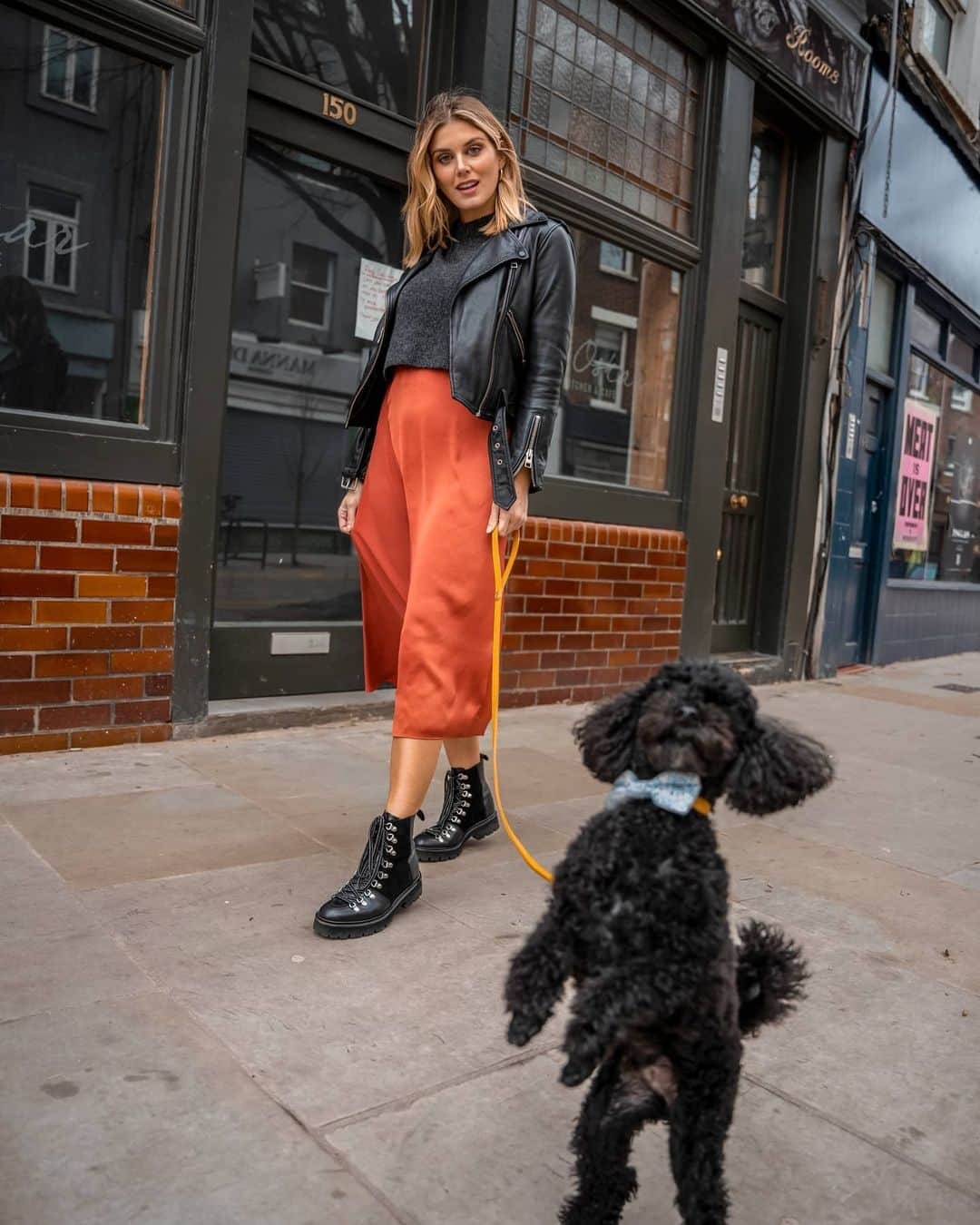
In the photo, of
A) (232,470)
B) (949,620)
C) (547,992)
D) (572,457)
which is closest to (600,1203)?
(547,992)

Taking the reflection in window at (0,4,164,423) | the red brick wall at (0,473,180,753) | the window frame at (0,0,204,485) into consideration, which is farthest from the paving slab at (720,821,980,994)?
the reflection in window at (0,4,164,423)

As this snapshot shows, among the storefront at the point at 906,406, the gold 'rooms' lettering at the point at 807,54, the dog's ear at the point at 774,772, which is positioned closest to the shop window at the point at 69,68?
the dog's ear at the point at 774,772

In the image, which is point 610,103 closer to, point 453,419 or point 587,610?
point 587,610

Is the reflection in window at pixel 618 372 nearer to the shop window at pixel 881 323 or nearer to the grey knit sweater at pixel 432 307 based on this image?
the shop window at pixel 881 323

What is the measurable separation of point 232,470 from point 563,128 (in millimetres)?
2742

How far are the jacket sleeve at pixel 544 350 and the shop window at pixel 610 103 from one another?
9.89 ft

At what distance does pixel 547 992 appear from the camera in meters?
1.41

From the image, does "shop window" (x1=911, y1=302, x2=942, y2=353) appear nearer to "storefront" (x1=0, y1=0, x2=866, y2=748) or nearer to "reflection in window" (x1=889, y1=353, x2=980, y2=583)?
"reflection in window" (x1=889, y1=353, x2=980, y2=583)

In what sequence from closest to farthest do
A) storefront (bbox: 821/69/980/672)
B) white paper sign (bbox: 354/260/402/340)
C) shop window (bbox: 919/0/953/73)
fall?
1. white paper sign (bbox: 354/260/402/340)
2. storefront (bbox: 821/69/980/672)
3. shop window (bbox: 919/0/953/73)

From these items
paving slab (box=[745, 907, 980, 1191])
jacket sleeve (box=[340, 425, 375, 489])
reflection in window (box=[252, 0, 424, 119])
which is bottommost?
paving slab (box=[745, 907, 980, 1191])

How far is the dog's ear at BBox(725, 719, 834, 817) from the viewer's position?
142cm

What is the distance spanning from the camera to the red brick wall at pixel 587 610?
5762 mm

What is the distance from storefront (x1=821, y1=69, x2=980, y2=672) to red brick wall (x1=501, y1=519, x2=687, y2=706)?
2.21m

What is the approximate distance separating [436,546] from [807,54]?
19.9 feet
